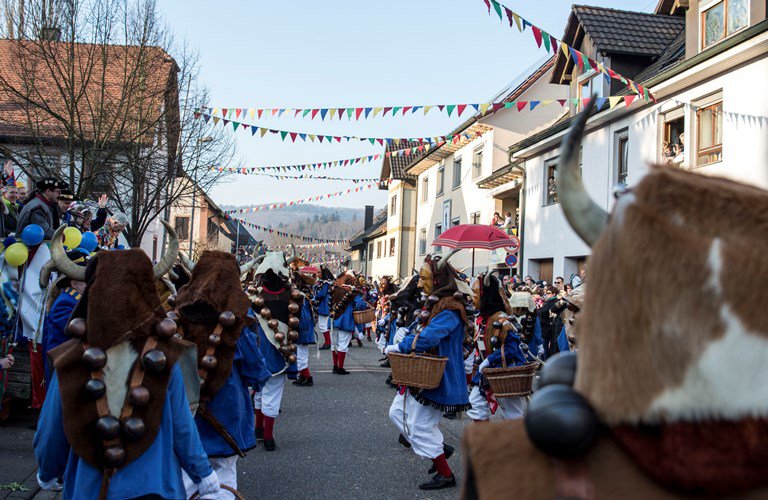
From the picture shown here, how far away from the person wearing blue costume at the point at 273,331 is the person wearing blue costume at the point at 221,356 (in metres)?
1.89

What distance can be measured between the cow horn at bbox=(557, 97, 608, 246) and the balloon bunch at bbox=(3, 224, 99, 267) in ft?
18.6

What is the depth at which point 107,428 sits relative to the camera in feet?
9.36

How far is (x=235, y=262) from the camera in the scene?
16.1 feet

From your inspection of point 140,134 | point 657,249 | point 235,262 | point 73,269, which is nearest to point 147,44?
point 140,134

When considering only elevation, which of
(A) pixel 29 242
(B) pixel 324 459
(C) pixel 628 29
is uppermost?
(C) pixel 628 29

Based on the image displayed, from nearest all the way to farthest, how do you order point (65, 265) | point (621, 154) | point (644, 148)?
point (65, 265)
point (644, 148)
point (621, 154)

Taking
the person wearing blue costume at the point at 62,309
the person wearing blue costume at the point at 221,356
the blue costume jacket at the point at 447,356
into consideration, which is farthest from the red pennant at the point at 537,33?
the person wearing blue costume at the point at 62,309

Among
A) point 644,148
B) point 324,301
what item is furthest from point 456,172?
point 644,148

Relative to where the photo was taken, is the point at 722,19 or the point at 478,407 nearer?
the point at 478,407

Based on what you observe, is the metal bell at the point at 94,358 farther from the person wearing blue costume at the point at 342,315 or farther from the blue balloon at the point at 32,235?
the person wearing blue costume at the point at 342,315

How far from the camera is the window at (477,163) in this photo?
26680 millimetres

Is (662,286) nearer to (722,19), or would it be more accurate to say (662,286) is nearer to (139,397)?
(139,397)

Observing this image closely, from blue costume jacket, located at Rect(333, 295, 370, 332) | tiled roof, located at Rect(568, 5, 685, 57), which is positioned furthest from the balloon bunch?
tiled roof, located at Rect(568, 5, 685, 57)

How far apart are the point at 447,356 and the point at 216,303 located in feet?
Result: 7.74
